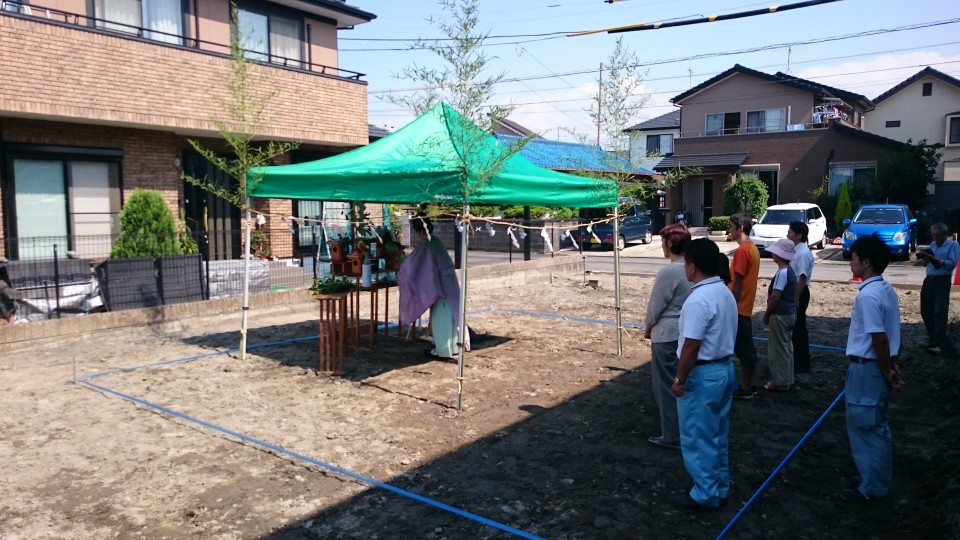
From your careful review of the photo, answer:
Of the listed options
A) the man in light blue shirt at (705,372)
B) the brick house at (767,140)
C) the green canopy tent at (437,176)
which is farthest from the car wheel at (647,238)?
the man in light blue shirt at (705,372)

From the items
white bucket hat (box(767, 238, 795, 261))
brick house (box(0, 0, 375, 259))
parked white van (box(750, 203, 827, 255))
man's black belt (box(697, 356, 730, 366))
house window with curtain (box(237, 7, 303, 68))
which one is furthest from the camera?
parked white van (box(750, 203, 827, 255))

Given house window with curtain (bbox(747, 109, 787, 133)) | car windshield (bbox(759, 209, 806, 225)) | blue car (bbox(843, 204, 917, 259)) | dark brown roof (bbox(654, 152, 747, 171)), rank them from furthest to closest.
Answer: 1. house window with curtain (bbox(747, 109, 787, 133))
2. dark brown roof (bbox(654, 152, 747, 171))
3. car windshield (bbox(759, 209, 806, 225))
4. blue car (bbox(843, 204, 917, 259))

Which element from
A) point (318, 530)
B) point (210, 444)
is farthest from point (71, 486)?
point (318, 530)

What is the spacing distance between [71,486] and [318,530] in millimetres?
1908

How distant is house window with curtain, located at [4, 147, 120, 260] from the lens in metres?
11.9

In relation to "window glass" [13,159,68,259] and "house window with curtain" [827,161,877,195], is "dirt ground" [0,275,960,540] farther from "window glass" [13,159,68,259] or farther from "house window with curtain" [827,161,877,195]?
"house window with curtain" [827,161,877,195]

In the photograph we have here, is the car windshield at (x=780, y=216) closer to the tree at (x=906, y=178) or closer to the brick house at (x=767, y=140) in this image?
the tree at (x=906, y=178)

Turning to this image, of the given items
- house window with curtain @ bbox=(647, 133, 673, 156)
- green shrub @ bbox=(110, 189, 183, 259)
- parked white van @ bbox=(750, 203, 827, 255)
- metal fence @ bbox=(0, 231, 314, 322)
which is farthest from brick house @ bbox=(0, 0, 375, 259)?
house window with curtain @ bbox=(647, 133, 673, 156)

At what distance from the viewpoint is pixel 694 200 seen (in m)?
33.7

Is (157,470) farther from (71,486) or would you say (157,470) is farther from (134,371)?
(134,371)

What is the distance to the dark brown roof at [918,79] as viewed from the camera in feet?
122

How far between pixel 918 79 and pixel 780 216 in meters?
23.3

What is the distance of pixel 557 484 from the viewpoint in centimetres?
457

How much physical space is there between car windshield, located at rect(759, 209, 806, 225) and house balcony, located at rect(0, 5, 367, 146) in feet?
48.0
